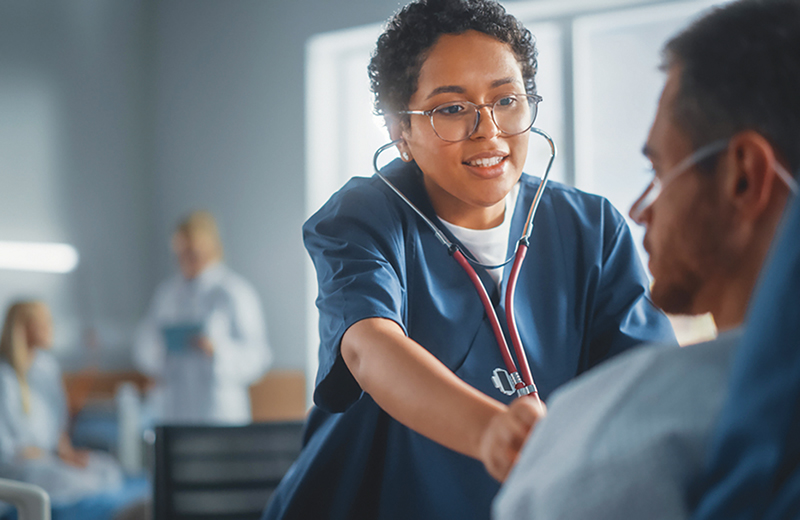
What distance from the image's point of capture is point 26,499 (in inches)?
38.3

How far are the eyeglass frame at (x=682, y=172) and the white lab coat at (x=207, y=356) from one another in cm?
316

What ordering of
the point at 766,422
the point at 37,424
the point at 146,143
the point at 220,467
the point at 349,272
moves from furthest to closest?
the point at 146,143
the point at 37,424
the point at 220,467
the point at 349,272
the point at 766,422

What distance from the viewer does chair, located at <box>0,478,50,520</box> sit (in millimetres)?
973

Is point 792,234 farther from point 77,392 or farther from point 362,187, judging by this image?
point 77,392

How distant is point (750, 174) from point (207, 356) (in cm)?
334

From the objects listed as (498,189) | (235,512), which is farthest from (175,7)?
(498,189)

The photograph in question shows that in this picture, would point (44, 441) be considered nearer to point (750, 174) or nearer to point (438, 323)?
point (438, 323)

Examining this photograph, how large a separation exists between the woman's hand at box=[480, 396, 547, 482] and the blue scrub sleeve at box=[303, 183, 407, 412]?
0.78ft

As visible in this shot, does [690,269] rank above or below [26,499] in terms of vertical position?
above

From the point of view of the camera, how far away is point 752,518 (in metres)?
0.38

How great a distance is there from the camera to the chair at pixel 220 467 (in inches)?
58.4

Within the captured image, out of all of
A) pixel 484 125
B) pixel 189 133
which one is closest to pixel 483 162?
pixel 484 125

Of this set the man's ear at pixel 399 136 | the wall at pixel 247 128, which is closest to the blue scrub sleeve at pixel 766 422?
the man's ear at pixel 399 136

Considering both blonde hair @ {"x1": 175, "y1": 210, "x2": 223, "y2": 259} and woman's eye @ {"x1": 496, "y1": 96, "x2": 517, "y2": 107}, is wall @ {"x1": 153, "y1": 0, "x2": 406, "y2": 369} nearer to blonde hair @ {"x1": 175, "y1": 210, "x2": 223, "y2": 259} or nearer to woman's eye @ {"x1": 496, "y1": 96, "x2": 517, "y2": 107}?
blonde hair @ {"x1": 175, "y1": 210, "x2": 223, "y2": 259}
